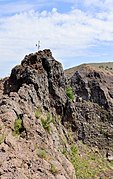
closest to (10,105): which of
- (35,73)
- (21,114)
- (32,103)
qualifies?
(21,114)

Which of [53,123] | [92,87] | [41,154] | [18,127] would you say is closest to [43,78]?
[53,123]

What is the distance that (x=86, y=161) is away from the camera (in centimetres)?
2738

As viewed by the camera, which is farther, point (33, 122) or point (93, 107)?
point (93, 107)

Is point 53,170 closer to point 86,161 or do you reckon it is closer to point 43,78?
point 43,78

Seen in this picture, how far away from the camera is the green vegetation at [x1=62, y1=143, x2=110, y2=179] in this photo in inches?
949

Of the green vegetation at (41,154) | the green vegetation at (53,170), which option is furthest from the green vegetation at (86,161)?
the green vegetation at (53,170)

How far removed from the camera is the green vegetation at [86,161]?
24.1 metres

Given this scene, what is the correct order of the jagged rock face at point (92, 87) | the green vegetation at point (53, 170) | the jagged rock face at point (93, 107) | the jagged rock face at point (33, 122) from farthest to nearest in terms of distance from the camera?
the jagged rock face at point (92, 87) < the jagged rock face at point (93, 107) < the green vegetation at point (53, 170) < the jagged rock face at point (33, 122)

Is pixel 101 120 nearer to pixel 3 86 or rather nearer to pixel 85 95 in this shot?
pixel 85 95

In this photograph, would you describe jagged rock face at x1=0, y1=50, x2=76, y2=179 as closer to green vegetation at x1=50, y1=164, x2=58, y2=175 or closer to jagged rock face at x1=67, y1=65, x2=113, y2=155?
green vegetation at x1=50, y1=164, x2=58, y2=175

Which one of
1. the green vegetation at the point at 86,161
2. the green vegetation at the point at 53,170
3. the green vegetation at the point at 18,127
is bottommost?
the green vegetation at the point at 86,161

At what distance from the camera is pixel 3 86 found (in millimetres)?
28484

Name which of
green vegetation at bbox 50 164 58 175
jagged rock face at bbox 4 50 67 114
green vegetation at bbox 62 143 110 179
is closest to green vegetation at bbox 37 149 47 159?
green vegetation at bbox 50 164 58 175

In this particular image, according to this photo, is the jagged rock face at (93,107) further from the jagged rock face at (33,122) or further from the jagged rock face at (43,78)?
the jagged rock face at (33,122)
